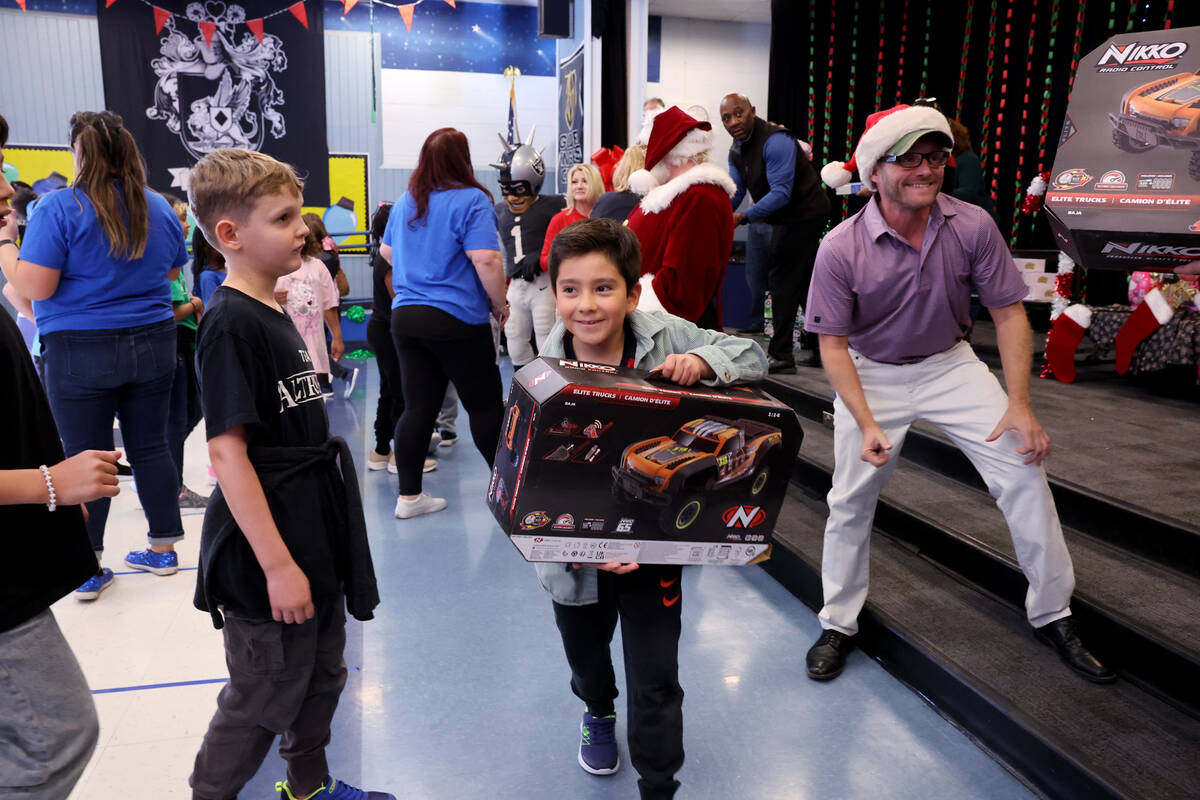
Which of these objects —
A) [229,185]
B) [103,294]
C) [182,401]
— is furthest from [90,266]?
[229,185]

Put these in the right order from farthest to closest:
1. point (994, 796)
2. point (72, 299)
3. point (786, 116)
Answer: point (786, 116)
point (72, 299)
point (994, 796)

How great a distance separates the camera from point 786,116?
25.8ft

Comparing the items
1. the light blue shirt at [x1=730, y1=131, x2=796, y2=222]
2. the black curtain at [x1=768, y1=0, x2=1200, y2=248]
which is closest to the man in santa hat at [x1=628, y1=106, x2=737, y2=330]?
the light blue shirt at [x1=730, y1=131, x2=796, y2=222]

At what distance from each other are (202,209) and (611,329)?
765mm

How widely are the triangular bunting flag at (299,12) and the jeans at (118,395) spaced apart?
23.2ft

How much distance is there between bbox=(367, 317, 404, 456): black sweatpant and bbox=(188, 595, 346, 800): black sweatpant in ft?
8.16

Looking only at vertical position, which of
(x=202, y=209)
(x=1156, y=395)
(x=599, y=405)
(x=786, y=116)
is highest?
(x=786, y=116)

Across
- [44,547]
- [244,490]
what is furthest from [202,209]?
[44,547]

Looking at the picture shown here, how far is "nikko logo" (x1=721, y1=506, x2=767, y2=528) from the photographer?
4.53 feet

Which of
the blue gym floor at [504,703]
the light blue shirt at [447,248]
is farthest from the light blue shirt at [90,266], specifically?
the blue gym floor at [504,703]

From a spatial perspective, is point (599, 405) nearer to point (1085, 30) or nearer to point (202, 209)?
point (202, 209)

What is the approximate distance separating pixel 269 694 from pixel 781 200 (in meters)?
3.94

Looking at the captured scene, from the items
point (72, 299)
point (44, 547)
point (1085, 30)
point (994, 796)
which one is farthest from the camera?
point (1085, 30)

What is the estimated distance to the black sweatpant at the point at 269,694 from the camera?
148 cm
